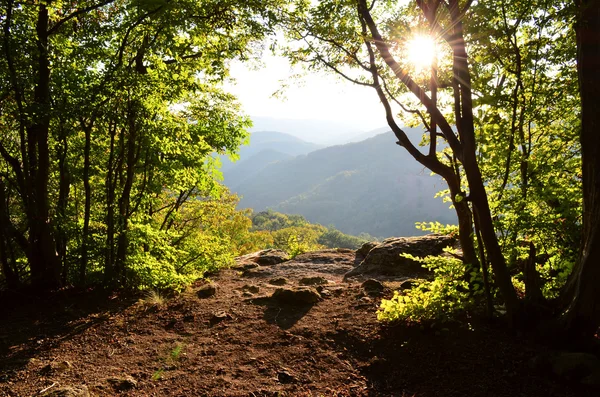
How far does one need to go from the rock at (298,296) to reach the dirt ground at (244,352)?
20 centimetres

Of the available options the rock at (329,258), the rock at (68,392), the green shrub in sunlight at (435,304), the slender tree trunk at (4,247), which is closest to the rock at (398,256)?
the rock at (329,258)

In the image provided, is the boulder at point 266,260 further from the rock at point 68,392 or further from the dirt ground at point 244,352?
the rock at point 68,392

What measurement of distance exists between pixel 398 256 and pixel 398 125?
4.37 meters

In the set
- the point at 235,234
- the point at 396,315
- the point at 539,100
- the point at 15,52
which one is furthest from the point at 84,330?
the point at 235,234

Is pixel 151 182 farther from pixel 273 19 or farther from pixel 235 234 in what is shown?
A: pixel 235 234

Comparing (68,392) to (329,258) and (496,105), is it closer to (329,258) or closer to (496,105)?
(496,105)

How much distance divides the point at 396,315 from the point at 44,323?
5288 mm

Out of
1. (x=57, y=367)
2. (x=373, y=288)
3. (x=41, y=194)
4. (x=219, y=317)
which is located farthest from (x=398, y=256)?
(x=41, y=194)

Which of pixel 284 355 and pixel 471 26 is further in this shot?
pixel 284 355

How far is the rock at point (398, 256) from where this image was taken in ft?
28.0

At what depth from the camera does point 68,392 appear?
3.24 m

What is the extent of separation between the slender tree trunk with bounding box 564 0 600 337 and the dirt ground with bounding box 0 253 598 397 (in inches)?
28.9

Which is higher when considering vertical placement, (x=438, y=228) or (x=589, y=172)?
(x=589, y=172)

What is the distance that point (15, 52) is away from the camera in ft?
16.2
